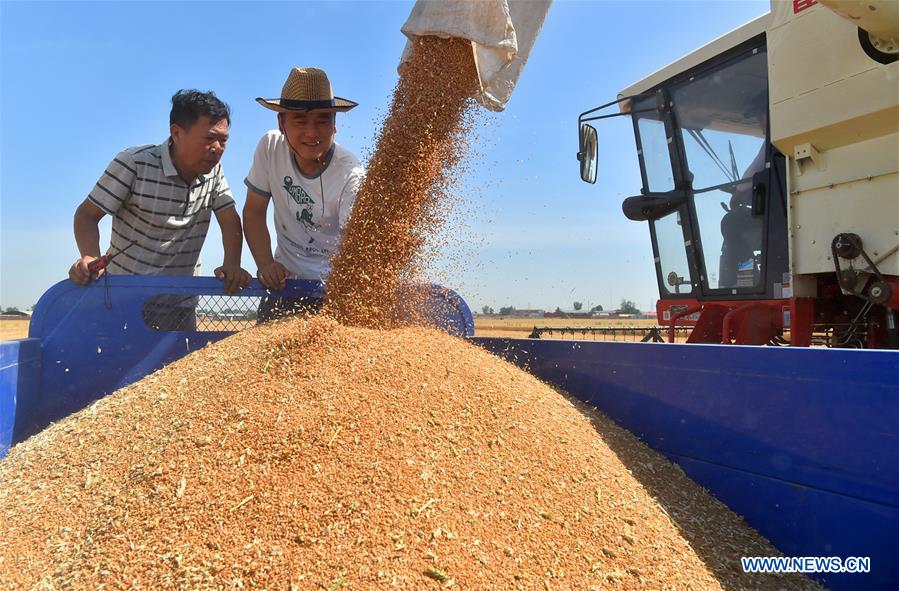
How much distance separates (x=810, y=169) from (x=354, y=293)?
2304mm

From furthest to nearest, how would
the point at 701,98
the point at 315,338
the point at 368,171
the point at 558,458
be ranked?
the point at 701,98 → the point at 368,171 → the point at 315,338 → the point at 558,458

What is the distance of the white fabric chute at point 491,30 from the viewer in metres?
2.81

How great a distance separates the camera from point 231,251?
11.0 ft

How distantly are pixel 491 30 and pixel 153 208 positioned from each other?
79.9 inches

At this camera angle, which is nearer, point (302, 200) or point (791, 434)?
point (791, 434)

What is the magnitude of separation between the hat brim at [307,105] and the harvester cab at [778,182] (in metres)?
1.63

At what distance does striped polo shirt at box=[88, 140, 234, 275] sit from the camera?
320cm

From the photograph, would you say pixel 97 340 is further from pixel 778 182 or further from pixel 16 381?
pixel 778 182

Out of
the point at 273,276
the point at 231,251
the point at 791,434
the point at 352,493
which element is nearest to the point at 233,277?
the point at 273,276

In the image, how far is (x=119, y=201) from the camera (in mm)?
3193

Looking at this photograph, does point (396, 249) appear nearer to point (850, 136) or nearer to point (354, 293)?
point (354, 293)

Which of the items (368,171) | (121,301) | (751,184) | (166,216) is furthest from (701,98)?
(121,301)

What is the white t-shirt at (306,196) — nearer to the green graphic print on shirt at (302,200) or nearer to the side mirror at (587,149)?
the green graphic print on shirt at (302,200)

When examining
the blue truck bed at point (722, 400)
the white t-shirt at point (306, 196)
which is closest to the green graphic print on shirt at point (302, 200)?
the white t-shirt at point (306, 196)
